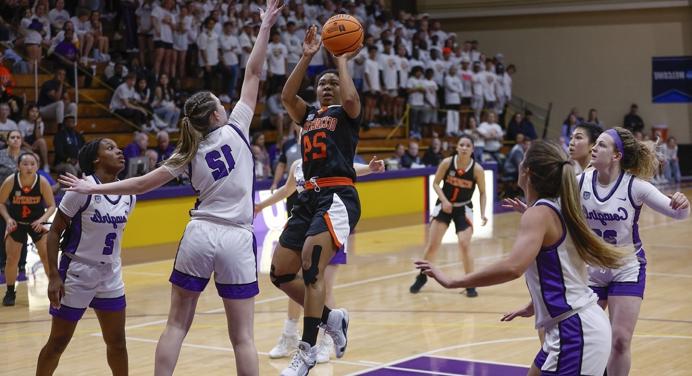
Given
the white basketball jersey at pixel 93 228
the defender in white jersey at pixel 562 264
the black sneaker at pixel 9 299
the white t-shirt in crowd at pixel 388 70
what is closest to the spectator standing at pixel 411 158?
the white t-shirt in crowd at pixel 388 70

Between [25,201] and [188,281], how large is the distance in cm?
630

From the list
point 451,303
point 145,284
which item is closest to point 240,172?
point 451,303

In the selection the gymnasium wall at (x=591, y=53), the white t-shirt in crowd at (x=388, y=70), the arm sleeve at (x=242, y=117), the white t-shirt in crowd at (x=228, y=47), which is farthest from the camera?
the gymnasium wall at (x=591, y=53)

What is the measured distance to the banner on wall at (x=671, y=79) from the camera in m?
29.9

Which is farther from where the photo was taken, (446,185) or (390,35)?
(390,35)

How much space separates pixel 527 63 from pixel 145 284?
21580 millimetres

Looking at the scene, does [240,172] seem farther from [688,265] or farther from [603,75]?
[603,75]

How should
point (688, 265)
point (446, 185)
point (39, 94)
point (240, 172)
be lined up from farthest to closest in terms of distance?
1. point (39, 94)
2. point (688, 265)
3. point (446, 185)
4. point (240, 172)

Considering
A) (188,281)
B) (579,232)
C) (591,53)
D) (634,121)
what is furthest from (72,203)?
(591,53)

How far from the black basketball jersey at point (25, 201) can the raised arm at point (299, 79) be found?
213 inches

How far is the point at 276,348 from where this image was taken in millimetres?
8320

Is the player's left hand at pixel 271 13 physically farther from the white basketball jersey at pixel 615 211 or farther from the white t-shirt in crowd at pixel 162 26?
the white t-shirt in crowd at pixel 162 26

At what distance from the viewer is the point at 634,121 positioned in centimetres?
2992

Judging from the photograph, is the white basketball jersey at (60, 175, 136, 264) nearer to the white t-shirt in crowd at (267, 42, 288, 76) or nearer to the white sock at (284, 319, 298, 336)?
the white sock at (284, 319, 298, 336)
